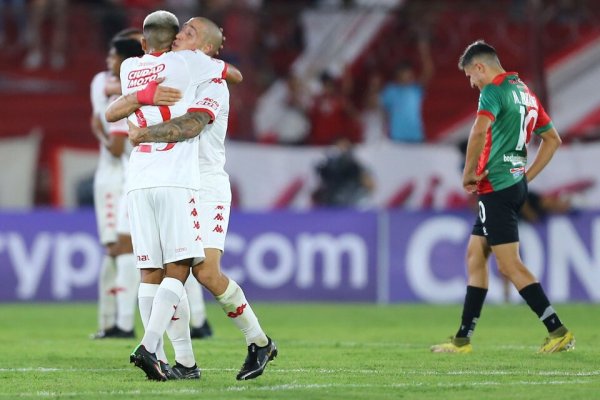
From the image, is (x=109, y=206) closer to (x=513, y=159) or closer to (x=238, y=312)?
(x=513, y=159)

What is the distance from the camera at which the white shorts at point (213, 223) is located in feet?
25.5

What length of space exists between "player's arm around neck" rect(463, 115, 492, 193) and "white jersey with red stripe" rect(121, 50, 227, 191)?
7.30ft

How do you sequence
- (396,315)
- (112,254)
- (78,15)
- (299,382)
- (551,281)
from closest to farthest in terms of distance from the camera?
(299,382) < (112,254) < (396,315) < (551,281) < (78,15)

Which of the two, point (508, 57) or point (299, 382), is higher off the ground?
point (508, 57)

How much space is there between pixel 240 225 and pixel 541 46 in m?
4.98

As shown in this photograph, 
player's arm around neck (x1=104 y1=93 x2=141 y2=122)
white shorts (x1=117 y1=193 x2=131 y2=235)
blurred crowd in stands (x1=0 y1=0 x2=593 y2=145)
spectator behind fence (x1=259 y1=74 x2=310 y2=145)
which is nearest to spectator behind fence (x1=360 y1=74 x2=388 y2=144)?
blurred crowd in stands (x1=0 y1=0 x2=593 y2=145)

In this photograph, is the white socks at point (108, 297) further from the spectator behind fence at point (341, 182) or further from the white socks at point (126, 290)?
the spectator behind fence at point (341, 182)

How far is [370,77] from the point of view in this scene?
65.1ft

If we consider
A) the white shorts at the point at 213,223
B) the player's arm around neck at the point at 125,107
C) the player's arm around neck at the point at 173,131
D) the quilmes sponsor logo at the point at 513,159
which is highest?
the player's arm around neck at the point at 125,107

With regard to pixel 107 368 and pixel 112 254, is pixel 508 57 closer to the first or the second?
pixel 112 254

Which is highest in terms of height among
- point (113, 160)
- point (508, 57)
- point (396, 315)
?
point (508, 57)

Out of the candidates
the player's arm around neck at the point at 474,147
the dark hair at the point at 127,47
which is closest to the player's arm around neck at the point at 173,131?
the player's arm around neck at the point at 474,147

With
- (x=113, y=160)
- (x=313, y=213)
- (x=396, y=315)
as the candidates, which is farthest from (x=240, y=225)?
(x=113, y=160)

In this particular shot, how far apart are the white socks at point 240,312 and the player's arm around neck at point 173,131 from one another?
37.2 inches
